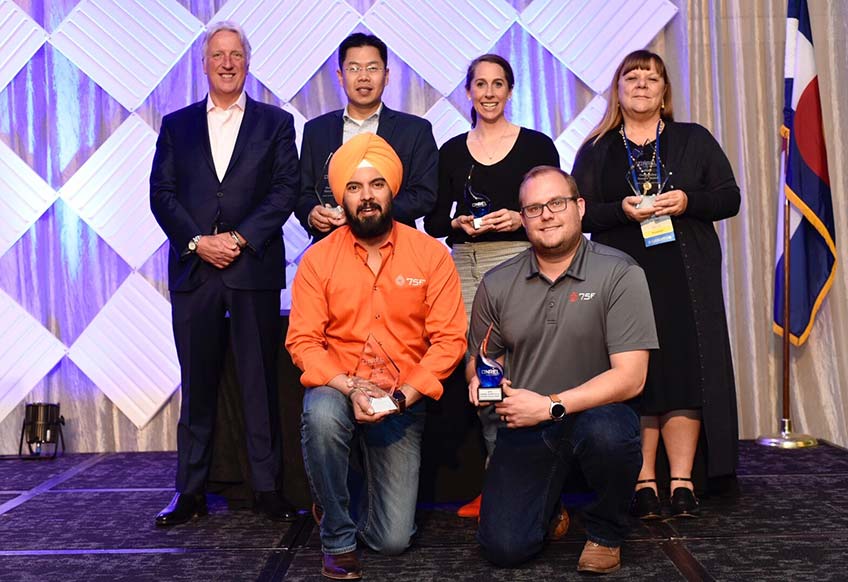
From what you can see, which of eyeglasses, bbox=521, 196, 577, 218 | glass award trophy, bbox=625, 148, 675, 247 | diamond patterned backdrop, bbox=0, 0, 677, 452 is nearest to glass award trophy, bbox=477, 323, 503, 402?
eyeglasses, bbox=521, 196, 577, 218

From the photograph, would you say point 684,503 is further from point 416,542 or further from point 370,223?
point 370,223

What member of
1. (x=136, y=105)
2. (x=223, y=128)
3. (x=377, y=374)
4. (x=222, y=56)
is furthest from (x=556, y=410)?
(x=136, y=105)

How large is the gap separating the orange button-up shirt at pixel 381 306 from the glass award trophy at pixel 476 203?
15.2 inches

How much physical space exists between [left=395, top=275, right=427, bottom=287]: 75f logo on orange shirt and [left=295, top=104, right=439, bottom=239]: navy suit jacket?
502 millimetres

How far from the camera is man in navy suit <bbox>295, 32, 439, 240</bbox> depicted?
3408 millimetres

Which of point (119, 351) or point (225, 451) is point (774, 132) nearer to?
point (225, 451)

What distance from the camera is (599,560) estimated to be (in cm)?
258

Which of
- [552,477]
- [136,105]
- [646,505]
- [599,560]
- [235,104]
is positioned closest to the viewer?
[599,560]

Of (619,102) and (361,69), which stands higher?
(361,69)

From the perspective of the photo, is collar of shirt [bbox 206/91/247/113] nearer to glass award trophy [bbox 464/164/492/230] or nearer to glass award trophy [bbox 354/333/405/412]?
glass award trophy [bbox 464/164/492/230]

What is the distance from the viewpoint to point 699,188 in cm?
334

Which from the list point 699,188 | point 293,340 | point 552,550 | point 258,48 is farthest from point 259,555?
point 258,48

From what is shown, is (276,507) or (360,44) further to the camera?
(360,44)

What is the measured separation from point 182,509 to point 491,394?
4.01ft
